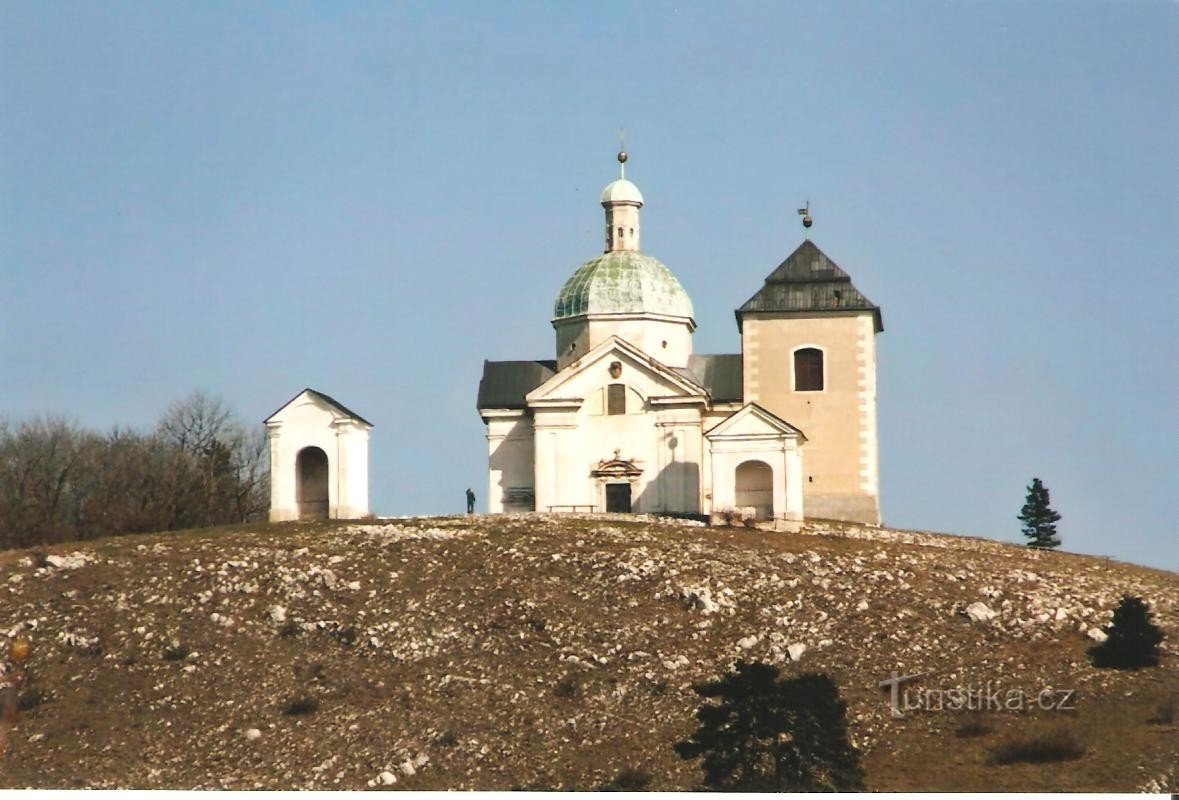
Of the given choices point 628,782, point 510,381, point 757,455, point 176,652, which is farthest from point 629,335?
point 628,782

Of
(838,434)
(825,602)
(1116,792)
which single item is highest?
(838,434)

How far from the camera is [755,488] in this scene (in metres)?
62.8

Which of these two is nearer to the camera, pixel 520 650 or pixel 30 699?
pixel 30 699

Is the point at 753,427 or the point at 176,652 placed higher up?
the point at 753,427

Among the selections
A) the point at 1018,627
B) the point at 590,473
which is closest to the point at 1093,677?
the point at 1018,627

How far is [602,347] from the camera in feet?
216

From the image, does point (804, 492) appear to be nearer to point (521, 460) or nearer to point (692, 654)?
point (521, 460)

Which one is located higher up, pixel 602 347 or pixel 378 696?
pixel 602 347

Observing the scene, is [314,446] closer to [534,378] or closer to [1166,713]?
[534,378]

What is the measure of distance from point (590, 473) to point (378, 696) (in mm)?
17152

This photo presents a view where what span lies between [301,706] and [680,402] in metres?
19.6

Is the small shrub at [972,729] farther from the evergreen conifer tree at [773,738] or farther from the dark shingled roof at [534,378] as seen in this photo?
the dark shingled roof at [534,378]

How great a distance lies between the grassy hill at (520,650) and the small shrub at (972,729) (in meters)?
0.07

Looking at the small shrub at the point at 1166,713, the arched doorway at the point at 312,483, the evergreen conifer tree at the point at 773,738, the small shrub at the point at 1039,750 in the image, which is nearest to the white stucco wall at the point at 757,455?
the arched doorway at the point at 312,483
